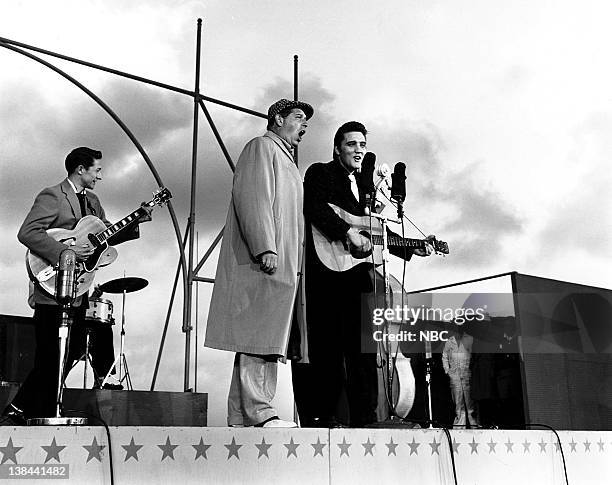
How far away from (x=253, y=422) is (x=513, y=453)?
1103mm

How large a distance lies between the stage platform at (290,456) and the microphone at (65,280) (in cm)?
50

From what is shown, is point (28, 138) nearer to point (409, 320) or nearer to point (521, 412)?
point (409, 320)

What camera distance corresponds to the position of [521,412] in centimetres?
333

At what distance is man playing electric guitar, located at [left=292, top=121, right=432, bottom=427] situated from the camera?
2871mm

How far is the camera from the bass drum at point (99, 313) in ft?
15.1

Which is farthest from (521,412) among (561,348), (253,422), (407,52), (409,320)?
(407,52)

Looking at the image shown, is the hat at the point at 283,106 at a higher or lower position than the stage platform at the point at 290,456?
higher

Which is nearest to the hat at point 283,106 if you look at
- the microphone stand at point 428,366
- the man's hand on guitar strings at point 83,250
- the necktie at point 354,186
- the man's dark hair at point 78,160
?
the necktie at point 354,186

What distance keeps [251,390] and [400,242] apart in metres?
1.15

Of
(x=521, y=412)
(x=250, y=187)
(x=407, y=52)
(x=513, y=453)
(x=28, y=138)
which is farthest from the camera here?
(x=407, y=52)

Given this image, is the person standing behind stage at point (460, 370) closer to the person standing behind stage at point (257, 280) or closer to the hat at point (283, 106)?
the person standing behind stage at point (257, 280)

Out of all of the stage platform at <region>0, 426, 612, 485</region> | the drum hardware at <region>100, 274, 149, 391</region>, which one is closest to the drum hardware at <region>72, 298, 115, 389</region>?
the drum hardware at <region>100, 274, 149, 391</region>

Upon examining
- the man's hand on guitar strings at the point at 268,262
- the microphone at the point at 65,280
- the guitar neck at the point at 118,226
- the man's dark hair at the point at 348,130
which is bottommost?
the microphone at the point at 65,280

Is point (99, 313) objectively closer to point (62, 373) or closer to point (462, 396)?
point (462, 396)
